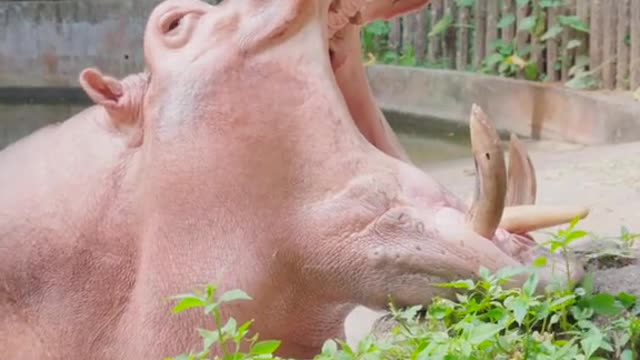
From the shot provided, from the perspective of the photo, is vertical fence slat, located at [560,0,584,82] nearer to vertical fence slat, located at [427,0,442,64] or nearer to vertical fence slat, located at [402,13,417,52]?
vertical fence slat, located at [427,0,442,64]

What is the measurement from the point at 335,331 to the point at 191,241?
10.5 inches

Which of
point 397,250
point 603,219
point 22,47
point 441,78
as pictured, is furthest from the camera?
point 22,47

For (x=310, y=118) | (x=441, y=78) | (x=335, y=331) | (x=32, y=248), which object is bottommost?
(x=441, y=78)

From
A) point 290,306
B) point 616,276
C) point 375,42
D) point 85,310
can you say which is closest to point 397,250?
point 290,306

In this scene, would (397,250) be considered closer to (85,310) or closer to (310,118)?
(310,118)

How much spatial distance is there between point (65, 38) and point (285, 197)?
9370 mm

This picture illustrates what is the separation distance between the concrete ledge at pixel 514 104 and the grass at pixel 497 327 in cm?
512

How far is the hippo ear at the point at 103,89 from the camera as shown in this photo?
205cm

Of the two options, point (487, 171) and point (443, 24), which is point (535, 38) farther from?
point (487, 171)

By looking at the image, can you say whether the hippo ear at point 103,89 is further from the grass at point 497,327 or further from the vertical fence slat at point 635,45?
the vertical fence slat at point 635,45

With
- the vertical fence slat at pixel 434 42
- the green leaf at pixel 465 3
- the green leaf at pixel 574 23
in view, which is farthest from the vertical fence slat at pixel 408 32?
the green leaf at pixel 574 23

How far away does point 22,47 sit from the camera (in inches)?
434

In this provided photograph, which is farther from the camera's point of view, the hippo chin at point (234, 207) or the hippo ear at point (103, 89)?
the hippo ear at point (103, 89)

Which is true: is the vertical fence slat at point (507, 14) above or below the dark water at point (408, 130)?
above
